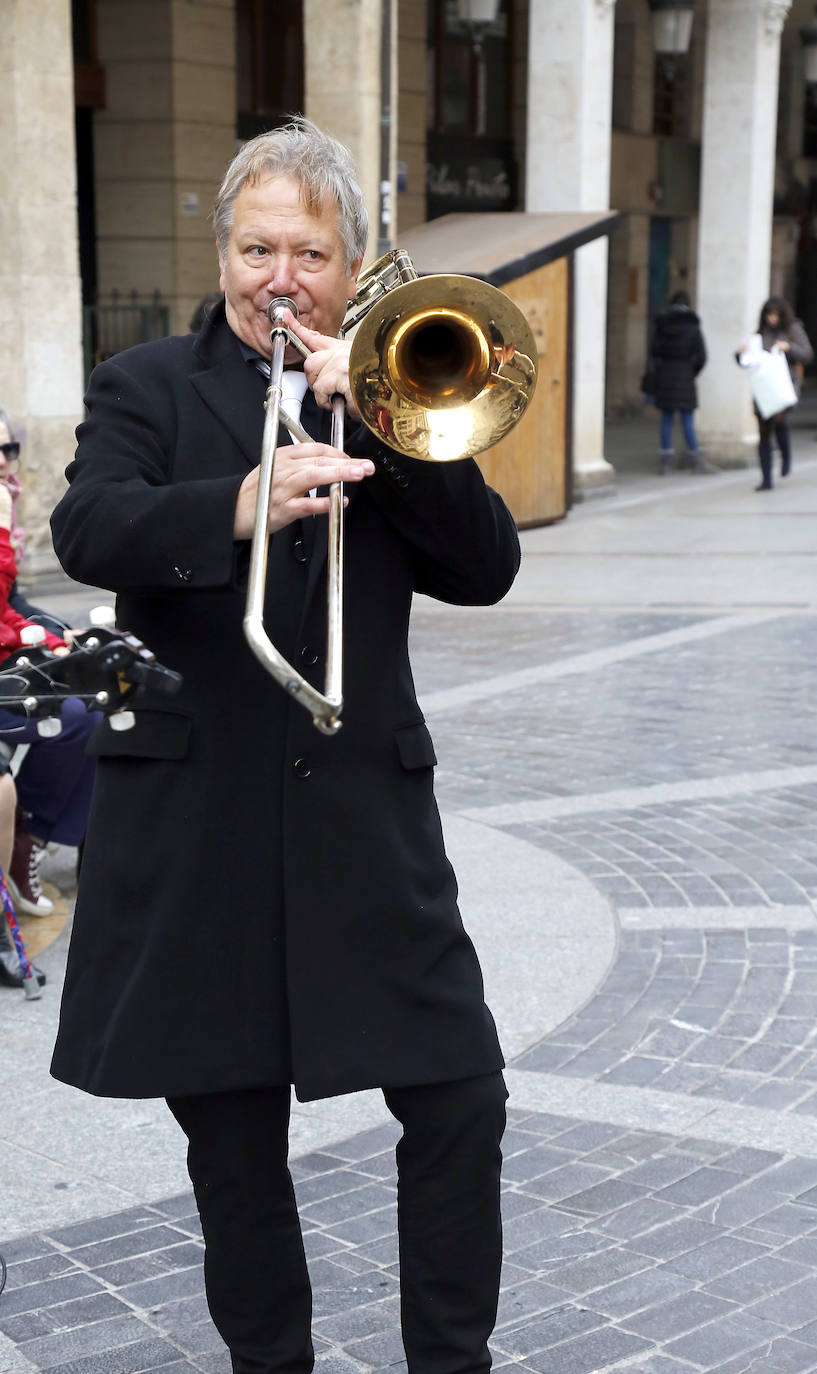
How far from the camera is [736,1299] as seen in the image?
327 centimetres

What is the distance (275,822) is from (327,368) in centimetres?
65

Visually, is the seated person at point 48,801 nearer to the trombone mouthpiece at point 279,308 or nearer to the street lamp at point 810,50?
the trombone mouthpiece at point 279,308

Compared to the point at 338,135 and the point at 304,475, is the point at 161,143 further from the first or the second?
the point at 304,475

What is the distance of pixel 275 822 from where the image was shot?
A: 8.53 feet

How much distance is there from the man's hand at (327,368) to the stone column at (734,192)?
17655mm

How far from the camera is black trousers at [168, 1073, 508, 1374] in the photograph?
263 centimetres

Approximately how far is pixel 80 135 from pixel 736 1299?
1723 cm

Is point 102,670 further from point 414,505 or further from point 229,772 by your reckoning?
point 414,505

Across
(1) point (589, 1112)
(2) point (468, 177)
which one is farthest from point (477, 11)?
(1) point (589, 1112)

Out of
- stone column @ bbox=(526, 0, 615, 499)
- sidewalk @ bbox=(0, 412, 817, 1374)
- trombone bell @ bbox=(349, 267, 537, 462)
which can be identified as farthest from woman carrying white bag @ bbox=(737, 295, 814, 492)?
trombone bell @ bbox=(349, 267, 537, 462)

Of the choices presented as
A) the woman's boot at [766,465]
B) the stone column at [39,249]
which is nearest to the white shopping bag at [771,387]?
the woman's boot at [766,465]

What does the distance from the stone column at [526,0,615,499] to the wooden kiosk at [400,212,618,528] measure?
0.91 metres

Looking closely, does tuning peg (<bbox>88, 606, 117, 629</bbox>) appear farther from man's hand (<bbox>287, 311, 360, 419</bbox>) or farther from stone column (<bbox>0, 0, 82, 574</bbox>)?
stone column (<bbox>0, 0, 82, 574</bbox>)

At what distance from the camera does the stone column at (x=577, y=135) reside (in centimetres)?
1595
